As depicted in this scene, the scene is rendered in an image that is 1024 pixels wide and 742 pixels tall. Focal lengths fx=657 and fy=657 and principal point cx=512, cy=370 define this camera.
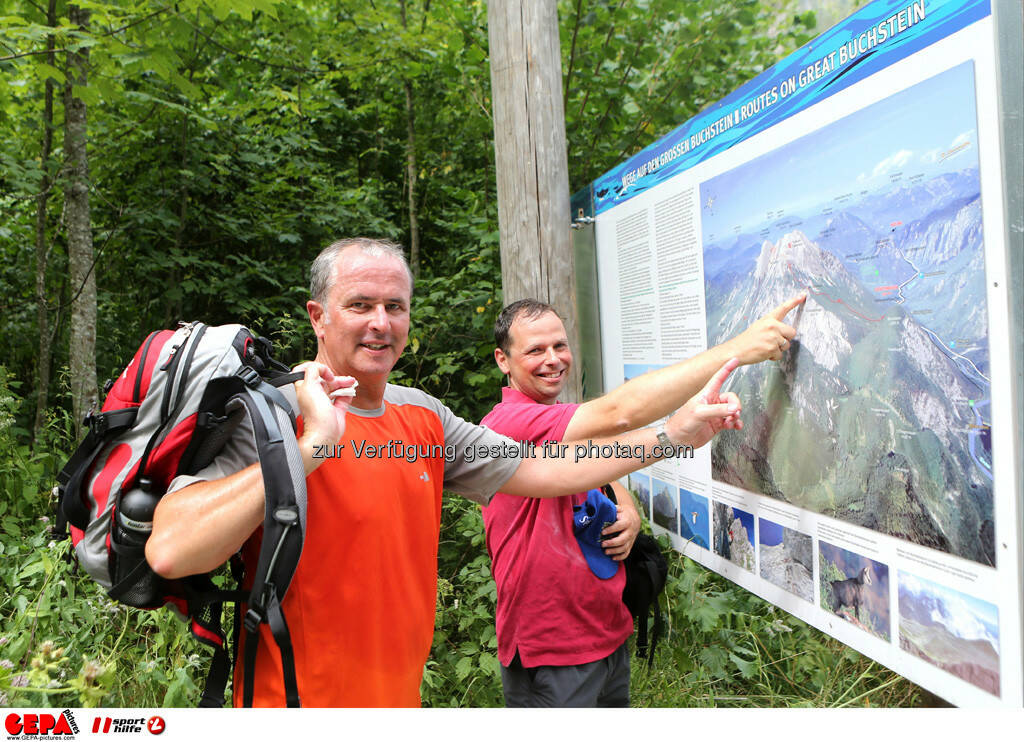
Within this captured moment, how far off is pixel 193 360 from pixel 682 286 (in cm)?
154

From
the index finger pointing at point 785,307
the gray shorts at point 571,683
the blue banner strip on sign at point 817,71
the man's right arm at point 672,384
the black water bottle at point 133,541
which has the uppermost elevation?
the blue banner strip on sign at point 817,71

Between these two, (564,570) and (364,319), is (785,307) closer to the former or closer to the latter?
(564,570)

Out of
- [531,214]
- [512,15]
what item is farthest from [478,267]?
[512,15]

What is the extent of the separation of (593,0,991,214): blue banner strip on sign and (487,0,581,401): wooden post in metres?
0.44

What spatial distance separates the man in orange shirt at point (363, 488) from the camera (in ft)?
4.28

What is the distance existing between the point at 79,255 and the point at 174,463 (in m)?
3.27

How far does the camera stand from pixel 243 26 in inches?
208

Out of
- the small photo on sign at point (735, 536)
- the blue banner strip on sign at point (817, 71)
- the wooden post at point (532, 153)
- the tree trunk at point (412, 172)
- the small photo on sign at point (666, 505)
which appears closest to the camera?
the blue banner strip on sign at point (817, 71)

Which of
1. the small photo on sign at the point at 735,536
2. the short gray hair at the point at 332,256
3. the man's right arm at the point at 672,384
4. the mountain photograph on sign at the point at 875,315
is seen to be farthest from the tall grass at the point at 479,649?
the short gray hair at the point at 332,256

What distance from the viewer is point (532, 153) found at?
271cm

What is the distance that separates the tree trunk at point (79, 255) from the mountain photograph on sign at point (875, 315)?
145 inches

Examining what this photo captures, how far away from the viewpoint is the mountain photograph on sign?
51.9 inches
